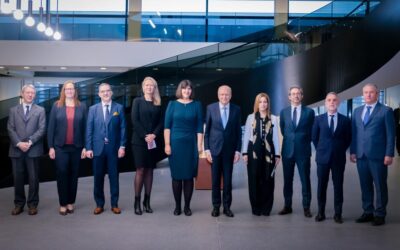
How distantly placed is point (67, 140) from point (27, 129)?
0.49 metres

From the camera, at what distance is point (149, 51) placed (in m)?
15.9

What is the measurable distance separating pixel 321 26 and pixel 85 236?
8.16 metres

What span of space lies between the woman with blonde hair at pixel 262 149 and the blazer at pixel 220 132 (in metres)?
0.14

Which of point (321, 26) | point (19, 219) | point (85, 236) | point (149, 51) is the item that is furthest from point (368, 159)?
point (149, 51)

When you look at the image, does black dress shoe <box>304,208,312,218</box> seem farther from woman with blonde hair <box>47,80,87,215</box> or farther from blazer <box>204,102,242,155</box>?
woman with blonde hair <box>47,80,87,215</box>

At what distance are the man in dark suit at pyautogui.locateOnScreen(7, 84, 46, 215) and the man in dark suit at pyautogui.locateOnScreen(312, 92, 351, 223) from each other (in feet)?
10.4

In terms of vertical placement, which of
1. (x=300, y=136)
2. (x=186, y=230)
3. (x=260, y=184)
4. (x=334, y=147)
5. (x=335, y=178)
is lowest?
(x=186, y=230)

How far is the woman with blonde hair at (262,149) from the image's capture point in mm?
5148

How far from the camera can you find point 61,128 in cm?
512

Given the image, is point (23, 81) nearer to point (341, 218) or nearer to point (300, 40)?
point (300, 40)

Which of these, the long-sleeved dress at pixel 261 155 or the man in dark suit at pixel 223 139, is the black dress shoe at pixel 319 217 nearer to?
the long-sleeved dress at pixel 261 155

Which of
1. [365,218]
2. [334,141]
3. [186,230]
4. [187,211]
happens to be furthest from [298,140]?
[186,230]

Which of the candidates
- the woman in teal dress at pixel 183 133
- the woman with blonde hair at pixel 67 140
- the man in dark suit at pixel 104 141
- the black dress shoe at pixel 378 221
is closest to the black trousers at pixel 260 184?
the woman in teal dress at pixel 183 133

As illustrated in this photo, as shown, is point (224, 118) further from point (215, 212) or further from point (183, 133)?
point (215, 212)
